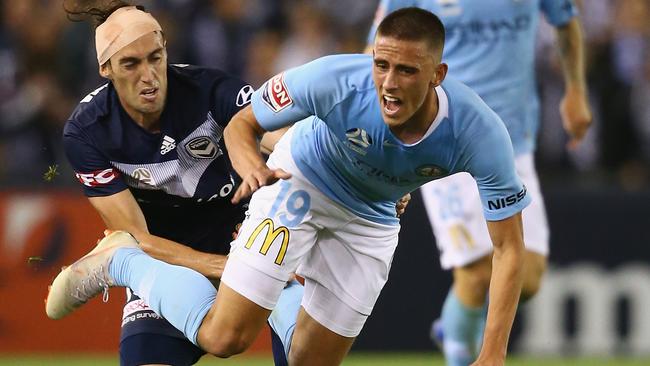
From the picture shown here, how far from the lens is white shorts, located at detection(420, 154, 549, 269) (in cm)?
733

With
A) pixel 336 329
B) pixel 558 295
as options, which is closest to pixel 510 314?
pixel 336 329

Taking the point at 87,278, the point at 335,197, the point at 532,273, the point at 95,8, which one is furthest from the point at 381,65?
the point at 532,273

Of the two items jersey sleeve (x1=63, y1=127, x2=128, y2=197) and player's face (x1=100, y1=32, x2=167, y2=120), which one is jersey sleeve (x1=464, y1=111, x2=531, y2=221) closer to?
player's face (x1=100, y1=32, x2=167, y2=120)

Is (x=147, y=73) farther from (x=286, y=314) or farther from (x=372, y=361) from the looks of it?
(x=372, y=361)

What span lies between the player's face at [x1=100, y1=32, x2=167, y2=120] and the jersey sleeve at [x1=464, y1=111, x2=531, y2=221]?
1.46 m

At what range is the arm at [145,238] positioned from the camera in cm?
603

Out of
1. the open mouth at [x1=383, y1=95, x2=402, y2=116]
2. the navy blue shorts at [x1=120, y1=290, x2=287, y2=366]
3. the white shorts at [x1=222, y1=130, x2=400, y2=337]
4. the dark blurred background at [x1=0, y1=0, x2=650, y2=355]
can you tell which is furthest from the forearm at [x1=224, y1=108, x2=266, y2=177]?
the dark blurred background at [x1=0, y1=0, x2=650, y2=355]

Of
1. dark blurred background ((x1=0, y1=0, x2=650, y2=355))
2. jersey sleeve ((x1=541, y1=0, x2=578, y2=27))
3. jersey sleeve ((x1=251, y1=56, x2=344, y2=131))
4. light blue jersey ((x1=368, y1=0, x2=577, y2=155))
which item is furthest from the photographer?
dark blurred background ((x1=0, y1=0, x2=650, y2=355))

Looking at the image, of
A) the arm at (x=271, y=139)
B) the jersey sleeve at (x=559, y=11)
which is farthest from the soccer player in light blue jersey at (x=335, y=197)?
the jersey sleeve at (x=559, y=11)

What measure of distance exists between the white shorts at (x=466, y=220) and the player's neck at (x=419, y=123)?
1948mm

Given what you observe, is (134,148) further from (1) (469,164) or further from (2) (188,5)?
(2) (188,5)

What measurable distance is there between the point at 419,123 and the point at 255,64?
6.30 meters

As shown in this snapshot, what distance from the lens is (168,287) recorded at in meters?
5.84

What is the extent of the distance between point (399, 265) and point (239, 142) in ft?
16.8
